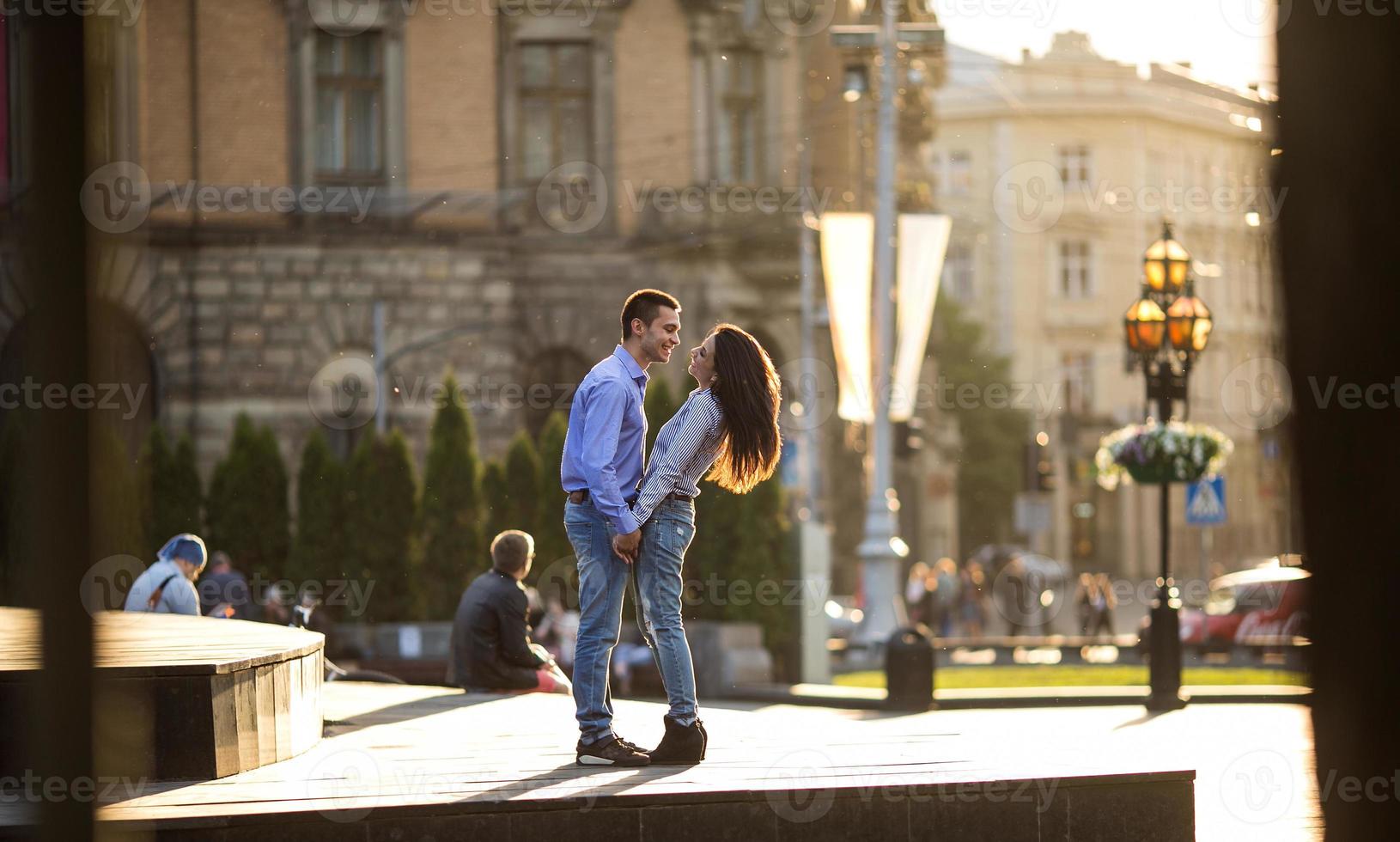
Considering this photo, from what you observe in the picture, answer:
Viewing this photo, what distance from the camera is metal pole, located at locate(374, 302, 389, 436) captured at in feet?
101

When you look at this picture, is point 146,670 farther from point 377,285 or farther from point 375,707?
point 377,285

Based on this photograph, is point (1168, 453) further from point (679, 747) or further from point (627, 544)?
point (627, 544)

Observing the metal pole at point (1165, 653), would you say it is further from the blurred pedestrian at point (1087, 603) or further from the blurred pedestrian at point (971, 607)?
the blurred pedestrian at point (971, 607)

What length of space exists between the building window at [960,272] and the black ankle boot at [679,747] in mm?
64214

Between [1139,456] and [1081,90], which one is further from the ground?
[1081,90]

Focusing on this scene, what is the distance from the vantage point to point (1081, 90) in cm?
6962

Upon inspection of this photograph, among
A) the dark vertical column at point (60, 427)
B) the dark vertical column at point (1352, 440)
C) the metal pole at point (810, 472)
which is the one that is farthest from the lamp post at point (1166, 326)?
the dark vertical column at point (60, 427)

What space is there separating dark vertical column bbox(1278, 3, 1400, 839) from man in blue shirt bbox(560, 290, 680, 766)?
388cm

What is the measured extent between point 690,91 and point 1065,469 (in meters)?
36.9

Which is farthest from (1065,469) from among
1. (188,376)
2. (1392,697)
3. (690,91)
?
(1392,697)

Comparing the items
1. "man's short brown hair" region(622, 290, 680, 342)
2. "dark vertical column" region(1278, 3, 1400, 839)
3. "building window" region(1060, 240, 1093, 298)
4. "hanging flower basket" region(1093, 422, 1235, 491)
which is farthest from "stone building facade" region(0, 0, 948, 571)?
"building window" region(1060, 240, 1093, 298)

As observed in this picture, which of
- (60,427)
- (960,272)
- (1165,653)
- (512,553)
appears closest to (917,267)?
(1165,653)

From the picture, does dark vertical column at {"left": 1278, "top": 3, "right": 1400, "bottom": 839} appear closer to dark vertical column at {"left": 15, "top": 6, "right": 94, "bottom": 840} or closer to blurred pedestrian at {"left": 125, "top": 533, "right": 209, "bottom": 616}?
dark vertical column at {"left": 15, "top": 6, "right": 94, "bottom": 840}

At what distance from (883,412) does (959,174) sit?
4472cm
